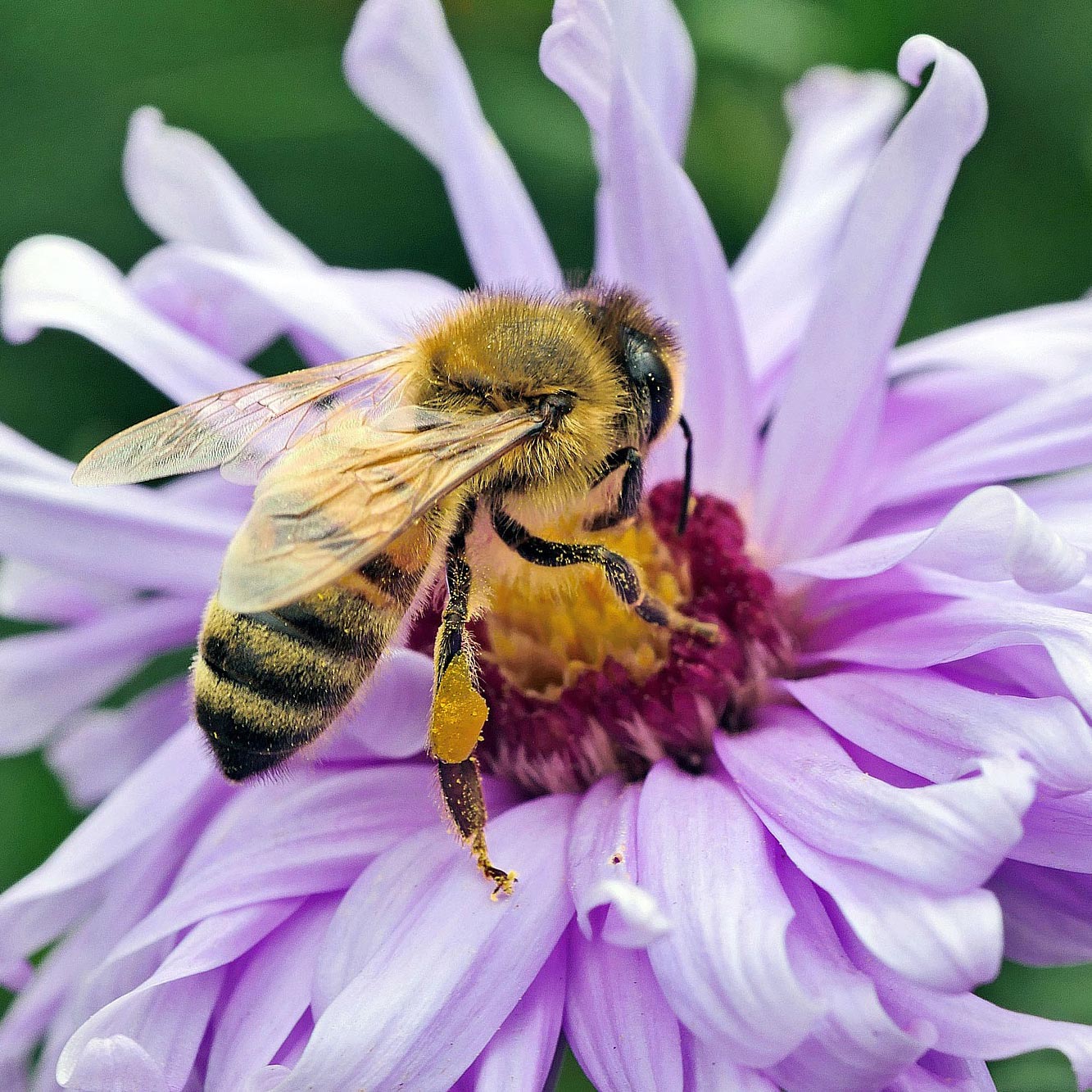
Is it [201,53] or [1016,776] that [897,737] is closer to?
[1016,776]

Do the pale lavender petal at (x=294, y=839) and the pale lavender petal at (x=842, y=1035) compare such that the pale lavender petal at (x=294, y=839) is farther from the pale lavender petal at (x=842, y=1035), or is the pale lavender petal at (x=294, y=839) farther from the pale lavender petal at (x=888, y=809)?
the pale lavender petal at (x=842, y=1035)

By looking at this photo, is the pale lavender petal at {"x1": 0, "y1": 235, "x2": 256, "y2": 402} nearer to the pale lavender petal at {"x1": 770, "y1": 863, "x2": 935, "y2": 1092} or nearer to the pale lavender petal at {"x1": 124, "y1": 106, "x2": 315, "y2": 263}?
the pale lavender petal at {"x1": 124, "y1": 106, "x2": 315, "y2": 263}

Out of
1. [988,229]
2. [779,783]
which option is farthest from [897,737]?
[988,229]

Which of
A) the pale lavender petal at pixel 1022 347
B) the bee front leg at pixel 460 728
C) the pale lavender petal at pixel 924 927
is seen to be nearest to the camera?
the pale lavender petal at pixel 924 927

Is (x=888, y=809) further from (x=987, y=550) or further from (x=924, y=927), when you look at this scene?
(x=987, y=550)

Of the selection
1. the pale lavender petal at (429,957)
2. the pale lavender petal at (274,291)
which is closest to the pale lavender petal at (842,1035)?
the pale lavender petal at (429,957)
